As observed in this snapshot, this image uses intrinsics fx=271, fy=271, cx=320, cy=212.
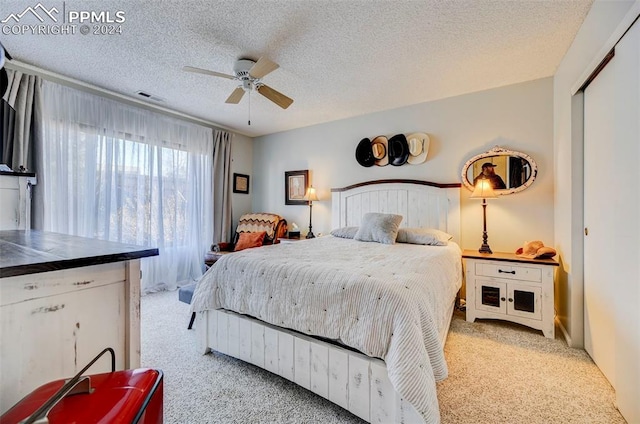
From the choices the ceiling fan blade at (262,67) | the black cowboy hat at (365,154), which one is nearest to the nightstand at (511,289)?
the black cowboy hat at (365,154)

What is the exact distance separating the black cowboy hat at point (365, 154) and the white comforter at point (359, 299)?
1926mm

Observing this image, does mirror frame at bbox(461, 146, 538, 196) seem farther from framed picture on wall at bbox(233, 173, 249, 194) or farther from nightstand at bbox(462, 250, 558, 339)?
framed picture on wall at bbox(233, 173, 249, 194)

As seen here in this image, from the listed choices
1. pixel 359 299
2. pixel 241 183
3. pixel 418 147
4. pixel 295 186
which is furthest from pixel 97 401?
pixel 241 183

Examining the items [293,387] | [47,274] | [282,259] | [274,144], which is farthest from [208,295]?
[274,144]

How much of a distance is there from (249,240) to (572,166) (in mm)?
3824

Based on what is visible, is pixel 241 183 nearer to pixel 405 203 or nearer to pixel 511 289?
pixel 405 203

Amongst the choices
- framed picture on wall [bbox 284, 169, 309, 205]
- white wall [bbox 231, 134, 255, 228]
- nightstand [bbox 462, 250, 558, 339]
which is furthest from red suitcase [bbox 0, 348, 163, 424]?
white wall [bbox 231, 134, 255, 228]

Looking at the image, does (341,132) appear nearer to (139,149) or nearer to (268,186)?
(268,186)

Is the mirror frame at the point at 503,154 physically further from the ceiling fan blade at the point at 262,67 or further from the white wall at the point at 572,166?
the ceiling fan blade at the point at 262,67

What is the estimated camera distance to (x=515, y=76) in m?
2.81

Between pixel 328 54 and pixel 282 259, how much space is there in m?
1.84

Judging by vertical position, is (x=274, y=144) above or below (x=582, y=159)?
above

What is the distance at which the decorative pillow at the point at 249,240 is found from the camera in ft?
13.6

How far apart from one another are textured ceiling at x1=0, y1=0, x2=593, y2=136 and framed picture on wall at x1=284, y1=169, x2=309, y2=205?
4.74 feet
